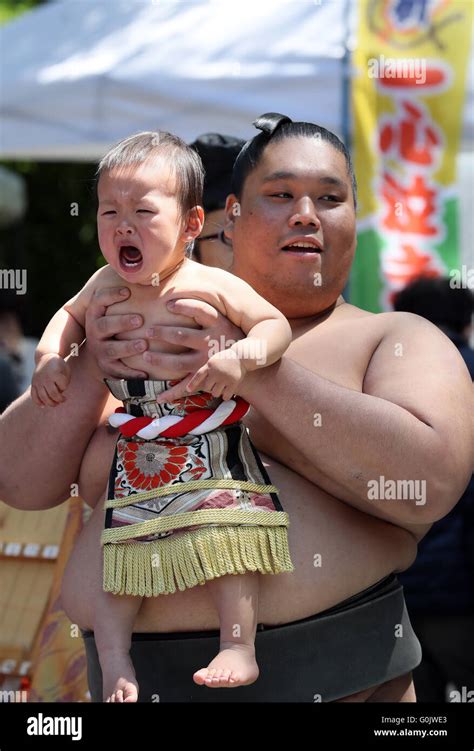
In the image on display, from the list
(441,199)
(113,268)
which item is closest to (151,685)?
(113,268)

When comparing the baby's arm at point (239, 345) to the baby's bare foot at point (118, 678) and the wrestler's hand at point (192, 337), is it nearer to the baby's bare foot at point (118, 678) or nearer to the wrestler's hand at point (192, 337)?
the wrestler's hand at point (192, 337)

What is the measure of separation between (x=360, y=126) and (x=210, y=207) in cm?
194

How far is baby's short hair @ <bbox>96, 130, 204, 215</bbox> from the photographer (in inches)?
71.1

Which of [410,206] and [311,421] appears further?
[410,206]

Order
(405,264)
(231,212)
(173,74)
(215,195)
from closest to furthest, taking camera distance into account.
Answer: (231,212)
(215,195)
(405,264)
(173,74)

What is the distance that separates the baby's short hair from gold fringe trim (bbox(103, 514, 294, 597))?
1.83ft

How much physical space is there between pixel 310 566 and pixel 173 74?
3369 millimetres

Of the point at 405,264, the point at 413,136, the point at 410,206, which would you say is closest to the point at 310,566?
the point at 405,264

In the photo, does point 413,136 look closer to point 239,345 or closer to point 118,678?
point 239,345

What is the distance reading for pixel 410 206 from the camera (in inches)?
178

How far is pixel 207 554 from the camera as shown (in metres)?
1.73

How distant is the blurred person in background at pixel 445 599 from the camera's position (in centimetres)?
355

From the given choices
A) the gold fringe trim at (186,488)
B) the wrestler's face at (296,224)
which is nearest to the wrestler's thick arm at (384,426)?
the gold fringe trim at (186,488)

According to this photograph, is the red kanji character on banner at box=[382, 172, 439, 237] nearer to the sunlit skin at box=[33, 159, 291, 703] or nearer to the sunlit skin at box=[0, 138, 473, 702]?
the sunlit skin at box=[0, 138, 473, 702]
